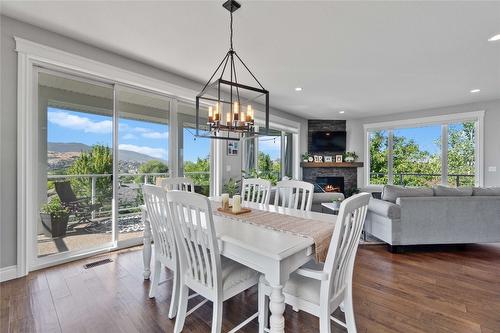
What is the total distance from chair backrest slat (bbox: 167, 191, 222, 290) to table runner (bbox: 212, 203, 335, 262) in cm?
49

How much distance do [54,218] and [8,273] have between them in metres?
0.68

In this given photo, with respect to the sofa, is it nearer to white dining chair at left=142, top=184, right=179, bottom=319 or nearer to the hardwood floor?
the hardwood floor

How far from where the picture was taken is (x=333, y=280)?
1413 mm

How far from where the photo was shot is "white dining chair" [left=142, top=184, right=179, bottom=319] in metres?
1.73

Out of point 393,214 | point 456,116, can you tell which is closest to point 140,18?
point 393,214

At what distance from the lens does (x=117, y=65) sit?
3.20m

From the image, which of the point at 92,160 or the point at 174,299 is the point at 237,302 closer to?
the point at 174,299

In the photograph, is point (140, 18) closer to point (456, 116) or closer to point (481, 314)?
point (481, 314)

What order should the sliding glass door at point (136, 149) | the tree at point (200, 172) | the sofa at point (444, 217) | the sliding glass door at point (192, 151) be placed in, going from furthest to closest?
the tree at point (200, 172), the sliding glass door at point (192, 151), the sliding glass door at point (136, 149), the sofa at point (444, 217)

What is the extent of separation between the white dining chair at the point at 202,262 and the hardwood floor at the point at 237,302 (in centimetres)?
39

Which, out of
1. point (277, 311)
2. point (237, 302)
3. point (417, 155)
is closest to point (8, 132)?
point (237, 302)

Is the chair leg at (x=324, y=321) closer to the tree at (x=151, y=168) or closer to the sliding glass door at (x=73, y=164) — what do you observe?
the sliding glass door at (x=73, y=164)

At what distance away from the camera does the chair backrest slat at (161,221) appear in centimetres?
171

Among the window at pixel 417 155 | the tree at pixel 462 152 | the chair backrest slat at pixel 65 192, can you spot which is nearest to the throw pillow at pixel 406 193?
the tree at pixel 462 152
